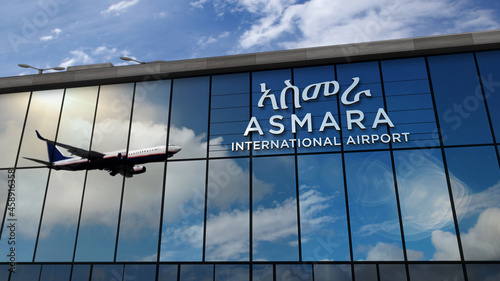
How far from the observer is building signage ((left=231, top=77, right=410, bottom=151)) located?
58.2 feet

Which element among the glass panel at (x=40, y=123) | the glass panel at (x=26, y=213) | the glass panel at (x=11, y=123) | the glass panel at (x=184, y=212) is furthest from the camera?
the glass panel at (x=11, y=123)

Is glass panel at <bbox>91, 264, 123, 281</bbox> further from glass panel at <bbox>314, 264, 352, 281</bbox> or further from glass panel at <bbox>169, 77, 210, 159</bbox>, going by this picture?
glass panel at <bbox>314, 264, 352, 281</bbox>

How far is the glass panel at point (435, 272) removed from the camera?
1523 cm

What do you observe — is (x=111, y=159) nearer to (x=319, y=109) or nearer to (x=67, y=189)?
(x=67, y=189)

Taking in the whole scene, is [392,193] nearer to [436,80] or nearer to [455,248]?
[455,248]

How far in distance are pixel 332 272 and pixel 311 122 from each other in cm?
637

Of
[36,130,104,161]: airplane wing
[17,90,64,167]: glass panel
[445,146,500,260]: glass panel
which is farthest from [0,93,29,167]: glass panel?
[445,146,500,260]: glass panel

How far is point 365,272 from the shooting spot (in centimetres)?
1575

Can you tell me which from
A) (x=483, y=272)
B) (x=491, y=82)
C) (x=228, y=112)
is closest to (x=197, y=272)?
(x=228, y=112)

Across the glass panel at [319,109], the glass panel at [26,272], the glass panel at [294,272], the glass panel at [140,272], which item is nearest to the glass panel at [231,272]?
the glass panel at [294,272]

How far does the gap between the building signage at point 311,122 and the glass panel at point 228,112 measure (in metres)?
0.33

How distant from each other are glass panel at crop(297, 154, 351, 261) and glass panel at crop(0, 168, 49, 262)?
1201cm

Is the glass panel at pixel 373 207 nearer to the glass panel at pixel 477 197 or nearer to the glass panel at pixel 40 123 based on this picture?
the glass panel at pixel 477 197

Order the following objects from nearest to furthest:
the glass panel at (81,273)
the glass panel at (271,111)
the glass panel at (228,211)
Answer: the glass panel at (228,211)
the glass panel at (81,273)
the glass panel at (271,111)
